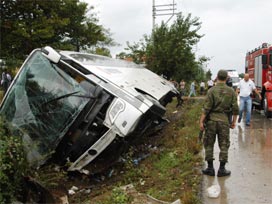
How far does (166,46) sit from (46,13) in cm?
863

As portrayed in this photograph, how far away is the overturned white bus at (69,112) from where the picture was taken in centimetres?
614

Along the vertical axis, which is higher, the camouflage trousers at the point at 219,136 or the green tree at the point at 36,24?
the green tree at the point at 36,24

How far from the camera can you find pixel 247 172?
6219 mm

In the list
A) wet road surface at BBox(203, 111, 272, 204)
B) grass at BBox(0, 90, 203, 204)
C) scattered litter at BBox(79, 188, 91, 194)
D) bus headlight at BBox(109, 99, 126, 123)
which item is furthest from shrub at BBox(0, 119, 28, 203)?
wet road surface at BBox(203, 111, 272, 204)

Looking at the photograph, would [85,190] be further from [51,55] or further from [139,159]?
[51,55]

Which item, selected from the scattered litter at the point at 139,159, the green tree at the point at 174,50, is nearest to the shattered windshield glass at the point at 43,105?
the scattered litter at the point at 139,159

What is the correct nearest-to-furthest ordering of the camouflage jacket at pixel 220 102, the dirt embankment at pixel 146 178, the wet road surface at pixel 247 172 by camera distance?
1. the wet road surface at pixel 247 172
2. the dirt embankment at pixel 146 178
3. the camouflage jacket at pixel 220 102

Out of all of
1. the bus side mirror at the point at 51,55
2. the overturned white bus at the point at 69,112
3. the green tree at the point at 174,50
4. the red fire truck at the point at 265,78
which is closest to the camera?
the overturned white bus at the point at 69,112

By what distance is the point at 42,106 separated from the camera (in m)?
6.36

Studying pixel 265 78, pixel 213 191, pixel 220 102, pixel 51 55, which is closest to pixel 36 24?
pixel 265 78

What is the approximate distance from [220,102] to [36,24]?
61.3ft

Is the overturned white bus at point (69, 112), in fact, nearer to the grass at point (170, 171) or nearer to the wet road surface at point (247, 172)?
the grass at point (170, 171)

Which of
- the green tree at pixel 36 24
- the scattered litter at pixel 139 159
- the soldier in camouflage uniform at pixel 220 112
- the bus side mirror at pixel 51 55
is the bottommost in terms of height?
the scattered litter at pixel 139 159

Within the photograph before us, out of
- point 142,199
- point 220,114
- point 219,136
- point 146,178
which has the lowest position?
point 146,178
